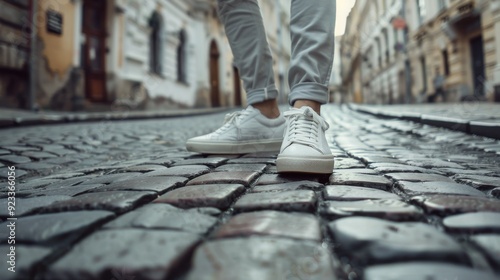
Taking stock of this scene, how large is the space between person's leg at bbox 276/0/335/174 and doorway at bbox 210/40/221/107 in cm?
1407

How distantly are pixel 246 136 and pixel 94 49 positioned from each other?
28.3 ft

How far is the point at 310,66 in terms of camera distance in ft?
5.04

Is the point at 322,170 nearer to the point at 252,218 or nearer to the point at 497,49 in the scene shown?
the point at 252,218

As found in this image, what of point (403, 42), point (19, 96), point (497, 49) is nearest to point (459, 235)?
point (19, 96)

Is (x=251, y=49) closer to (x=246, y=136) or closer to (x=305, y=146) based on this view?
(x=246, y=136)

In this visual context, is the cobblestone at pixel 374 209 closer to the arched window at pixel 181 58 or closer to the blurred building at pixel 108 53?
the blurred building at pixel 108 53

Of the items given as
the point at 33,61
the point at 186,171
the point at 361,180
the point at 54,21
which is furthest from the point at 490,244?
the point at 54,21

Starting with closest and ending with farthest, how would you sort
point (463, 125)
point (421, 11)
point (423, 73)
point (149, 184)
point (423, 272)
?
point (423, 272) → point (149, 184) → point (463, 125) → point (421, 11) → point (423, 73)

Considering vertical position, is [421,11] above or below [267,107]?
above

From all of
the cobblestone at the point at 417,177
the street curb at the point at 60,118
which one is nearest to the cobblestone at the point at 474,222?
the cobblestone at the point at 417,177

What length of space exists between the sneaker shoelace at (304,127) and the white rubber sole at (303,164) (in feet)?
0.27

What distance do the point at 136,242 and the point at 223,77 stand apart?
15652mm

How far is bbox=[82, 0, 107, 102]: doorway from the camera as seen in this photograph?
899 centimetres

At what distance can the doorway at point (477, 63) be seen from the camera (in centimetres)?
1120
